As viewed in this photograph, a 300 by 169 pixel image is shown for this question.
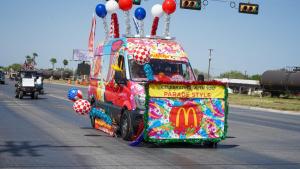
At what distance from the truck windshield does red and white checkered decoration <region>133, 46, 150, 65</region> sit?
19 centimetres

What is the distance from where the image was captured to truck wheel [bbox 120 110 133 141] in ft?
42.5

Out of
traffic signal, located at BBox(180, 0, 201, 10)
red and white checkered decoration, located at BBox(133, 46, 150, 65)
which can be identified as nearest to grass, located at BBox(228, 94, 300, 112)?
traffic signal, located at BBox(180, 0, 201, 10)

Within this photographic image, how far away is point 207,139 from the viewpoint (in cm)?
1259

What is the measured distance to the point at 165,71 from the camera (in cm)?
1408

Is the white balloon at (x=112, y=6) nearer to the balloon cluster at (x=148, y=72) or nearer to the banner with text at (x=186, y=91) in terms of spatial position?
the balloon cluster at (x=148, y=72)

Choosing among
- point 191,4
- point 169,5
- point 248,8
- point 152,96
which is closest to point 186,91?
point 152,96

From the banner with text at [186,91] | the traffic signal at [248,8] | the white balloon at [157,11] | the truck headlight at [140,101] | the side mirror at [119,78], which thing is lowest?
the truck headlight at [140,101]

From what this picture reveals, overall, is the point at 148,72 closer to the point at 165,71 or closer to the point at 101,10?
the point at 165,71

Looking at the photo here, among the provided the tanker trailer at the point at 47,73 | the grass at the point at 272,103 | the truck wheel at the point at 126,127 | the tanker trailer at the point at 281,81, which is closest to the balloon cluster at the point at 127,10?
the truck wheel at the point at 126,127

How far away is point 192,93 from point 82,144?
2.79 meters

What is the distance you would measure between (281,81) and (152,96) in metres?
46.1

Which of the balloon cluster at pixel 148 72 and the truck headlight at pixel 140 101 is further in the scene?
the balloon cluster at pixel 148 72

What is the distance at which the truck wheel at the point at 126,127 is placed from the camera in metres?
13.0

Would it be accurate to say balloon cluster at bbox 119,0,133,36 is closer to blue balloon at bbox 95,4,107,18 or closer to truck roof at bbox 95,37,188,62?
blue balloon at bbox 95,4,107,18
